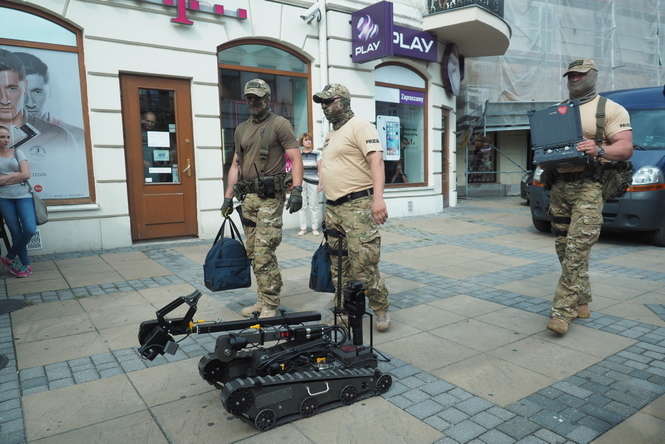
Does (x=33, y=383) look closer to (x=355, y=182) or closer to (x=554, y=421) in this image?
(x=355, y=182)

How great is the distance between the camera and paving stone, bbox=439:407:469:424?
8.86 ft

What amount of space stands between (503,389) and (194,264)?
4704 mm

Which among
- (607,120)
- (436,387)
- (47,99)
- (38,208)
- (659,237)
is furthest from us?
(659,237)

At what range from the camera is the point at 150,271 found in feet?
20.8

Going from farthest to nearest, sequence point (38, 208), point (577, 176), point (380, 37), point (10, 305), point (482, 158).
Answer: point (482, 158) → point (380, 37) → point (38, 208) → point (10, 305) → point (577, 176)

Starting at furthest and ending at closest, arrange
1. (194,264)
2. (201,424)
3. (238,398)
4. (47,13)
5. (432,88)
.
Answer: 1. (432,88)
2. (47,13)
3. (194,264)
4. (201,424)
5. (238,398)

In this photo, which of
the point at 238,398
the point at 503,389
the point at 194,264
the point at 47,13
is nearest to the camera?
the point at 238,398

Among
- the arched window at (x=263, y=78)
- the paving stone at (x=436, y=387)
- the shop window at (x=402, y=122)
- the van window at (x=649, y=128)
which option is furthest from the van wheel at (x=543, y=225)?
the paving stone at (x=436, y=387)

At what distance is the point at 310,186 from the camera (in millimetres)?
8922

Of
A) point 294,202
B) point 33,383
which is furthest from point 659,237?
point 33,383

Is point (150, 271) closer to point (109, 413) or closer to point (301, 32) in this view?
point (109, 413)

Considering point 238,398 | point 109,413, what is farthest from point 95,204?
point 238,398

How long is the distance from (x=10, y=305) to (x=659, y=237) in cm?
876

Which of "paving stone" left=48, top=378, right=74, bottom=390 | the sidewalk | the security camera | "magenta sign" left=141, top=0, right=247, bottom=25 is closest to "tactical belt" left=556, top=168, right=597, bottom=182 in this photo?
the sidewalk
